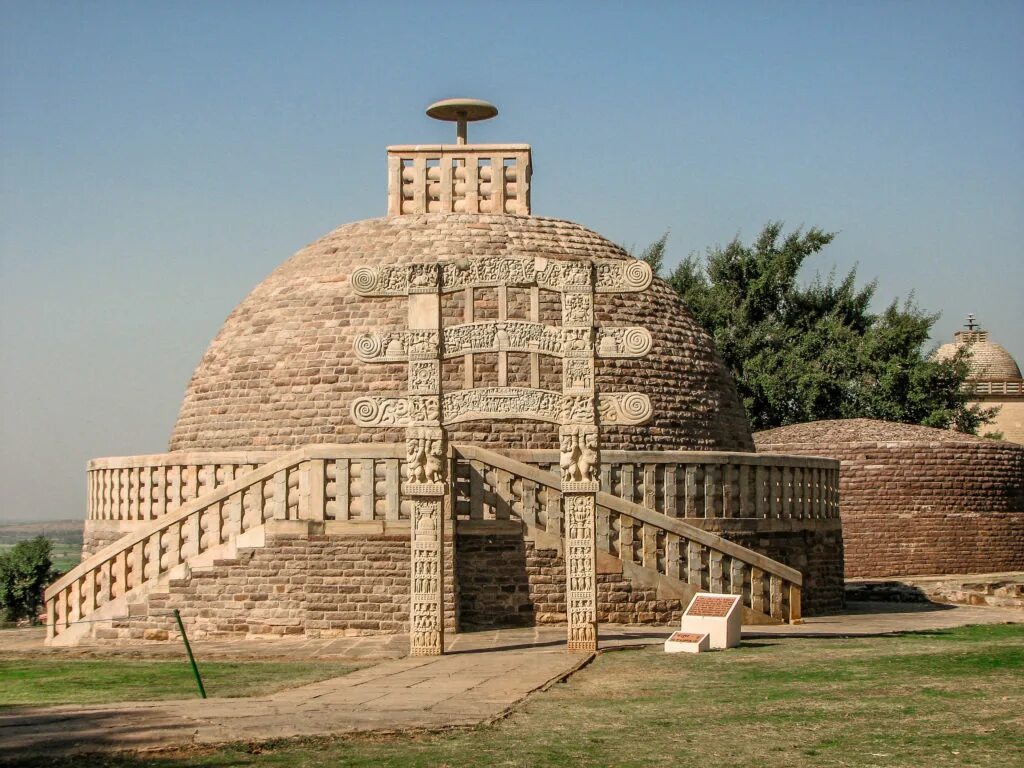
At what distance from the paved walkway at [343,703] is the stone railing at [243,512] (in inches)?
68.2

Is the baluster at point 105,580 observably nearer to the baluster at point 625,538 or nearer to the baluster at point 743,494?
the baluster at point 625,538

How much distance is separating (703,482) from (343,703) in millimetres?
9734

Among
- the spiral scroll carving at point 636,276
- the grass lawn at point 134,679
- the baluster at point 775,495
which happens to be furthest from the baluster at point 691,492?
the grass lawn at point 134,679

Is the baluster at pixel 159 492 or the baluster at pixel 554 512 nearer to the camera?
the baluster at pixel 554 512

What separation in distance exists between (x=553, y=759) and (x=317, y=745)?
1.42 m

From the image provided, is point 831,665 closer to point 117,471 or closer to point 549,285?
point 549,285

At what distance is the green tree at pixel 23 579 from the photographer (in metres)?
27.4

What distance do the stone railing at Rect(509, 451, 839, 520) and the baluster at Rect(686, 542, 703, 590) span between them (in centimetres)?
97

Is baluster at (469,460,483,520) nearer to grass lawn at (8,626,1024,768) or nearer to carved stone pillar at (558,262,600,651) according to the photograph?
carved stone pillar at (558,262,600,651)

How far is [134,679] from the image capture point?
469 inches

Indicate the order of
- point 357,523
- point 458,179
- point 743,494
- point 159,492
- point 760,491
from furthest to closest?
point 458,179
point 159,492
point 760,491
point 743,494
point 357,523

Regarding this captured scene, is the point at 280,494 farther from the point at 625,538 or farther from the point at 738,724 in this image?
the point at 738,724

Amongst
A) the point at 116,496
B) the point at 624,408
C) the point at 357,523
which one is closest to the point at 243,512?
the point at 357,523

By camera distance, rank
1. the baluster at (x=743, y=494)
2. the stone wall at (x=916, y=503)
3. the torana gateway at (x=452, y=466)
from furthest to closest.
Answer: the stone wall at (x=916, y=503) < the baluster at (x=743, y=494) < the torana gateway at (x=452, y=466)
